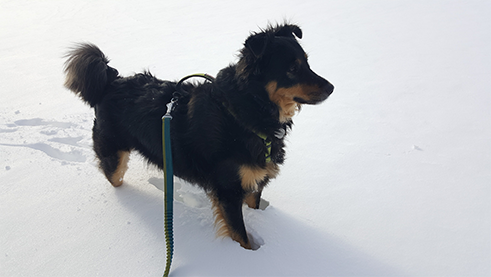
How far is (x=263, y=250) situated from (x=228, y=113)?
1.15 m

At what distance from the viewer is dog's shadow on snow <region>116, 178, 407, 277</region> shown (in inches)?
Result: 87.2

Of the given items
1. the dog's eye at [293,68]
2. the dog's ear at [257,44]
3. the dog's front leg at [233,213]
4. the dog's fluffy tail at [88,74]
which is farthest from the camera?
the dog's fluffy tail at [88,74]

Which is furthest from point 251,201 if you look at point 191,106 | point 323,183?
point 191,106

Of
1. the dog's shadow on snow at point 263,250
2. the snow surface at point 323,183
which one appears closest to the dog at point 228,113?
the dog's shadow on snow at point 263,250

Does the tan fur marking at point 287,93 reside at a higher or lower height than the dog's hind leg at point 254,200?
higher

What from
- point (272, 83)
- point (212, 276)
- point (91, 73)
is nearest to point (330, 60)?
point (272, 83)

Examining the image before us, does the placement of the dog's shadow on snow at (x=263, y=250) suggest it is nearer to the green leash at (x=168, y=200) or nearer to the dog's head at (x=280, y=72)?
the green leash at (x=168, y=200)

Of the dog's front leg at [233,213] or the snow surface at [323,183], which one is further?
the dog's front leg at [233,213]

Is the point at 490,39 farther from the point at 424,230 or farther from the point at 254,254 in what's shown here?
the point at 254,254

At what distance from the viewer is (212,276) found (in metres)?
2.18

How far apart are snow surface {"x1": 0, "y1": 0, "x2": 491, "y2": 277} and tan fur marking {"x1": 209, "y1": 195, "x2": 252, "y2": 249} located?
0.28 ft

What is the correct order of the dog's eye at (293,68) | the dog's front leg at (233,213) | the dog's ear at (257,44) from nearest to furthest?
the dog's ear at (257,44) < the dog's eye at (293,68) < the dog's front leg at (233,213)

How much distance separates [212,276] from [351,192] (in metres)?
1.60

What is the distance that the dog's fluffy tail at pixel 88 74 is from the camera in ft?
9.11
